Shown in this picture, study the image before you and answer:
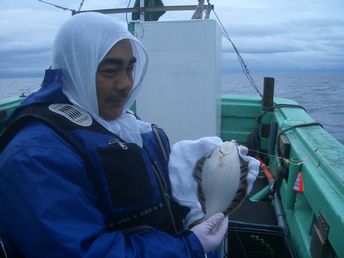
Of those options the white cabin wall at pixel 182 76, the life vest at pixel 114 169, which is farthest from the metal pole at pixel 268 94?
the life vest at pixel 114 169

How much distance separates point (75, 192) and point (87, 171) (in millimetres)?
134

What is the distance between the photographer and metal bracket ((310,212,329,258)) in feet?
5.61

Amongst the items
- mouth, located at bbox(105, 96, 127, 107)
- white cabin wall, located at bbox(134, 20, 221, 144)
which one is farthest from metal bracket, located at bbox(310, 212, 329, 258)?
white cabin wall, located at bbox(134, 20, 221, 144)

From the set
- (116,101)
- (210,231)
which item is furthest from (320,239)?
(116,101)

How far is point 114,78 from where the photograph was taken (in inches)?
58.6

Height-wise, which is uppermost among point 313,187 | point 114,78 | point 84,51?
point 84,51

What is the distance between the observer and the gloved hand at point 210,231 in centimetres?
146

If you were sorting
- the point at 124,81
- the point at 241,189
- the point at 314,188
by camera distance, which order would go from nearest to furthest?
the point at 124,81, the point at 241,189, the point at 314,188

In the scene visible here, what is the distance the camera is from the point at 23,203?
108 cm

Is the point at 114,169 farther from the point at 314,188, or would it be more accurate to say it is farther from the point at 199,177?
the point at 314,188

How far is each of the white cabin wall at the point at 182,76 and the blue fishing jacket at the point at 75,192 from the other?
7.37ft

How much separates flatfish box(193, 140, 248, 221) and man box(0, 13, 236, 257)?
100 millimetres

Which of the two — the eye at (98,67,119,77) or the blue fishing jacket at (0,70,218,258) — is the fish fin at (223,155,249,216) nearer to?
the blue fishing jacket at (0,70,218,258)

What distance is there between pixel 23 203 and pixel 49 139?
24cm
